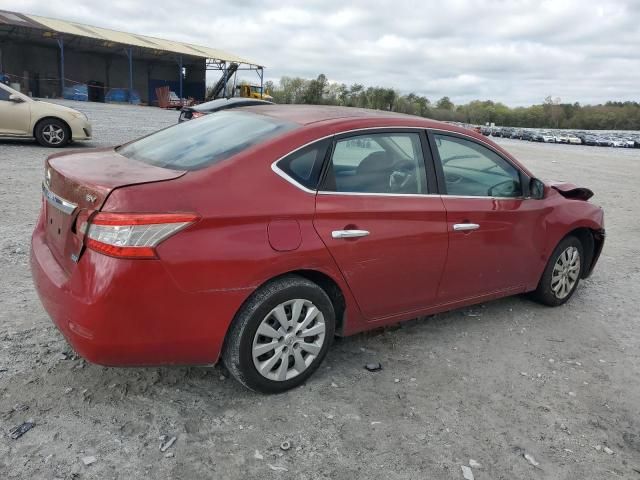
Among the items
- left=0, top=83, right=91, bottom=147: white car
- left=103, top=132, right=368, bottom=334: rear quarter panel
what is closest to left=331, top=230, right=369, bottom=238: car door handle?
left=103, top=132, right=368, bottom=334: rear quarter panel

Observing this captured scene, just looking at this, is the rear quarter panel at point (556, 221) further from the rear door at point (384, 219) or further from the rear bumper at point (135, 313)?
the rear bumper at point (135, 313)

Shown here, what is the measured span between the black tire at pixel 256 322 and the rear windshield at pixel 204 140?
2.51 feet

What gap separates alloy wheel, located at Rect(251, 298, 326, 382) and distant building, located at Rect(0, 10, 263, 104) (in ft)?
132

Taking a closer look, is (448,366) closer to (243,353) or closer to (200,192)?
(243,353)

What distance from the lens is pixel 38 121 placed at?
37.1 feet

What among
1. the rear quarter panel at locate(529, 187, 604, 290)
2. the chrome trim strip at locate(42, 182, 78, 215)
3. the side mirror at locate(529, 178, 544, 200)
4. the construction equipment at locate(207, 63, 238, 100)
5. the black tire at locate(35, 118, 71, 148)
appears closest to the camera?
the chrome trim strip at locate(42, 182, 78, 215)

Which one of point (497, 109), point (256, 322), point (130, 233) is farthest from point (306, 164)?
point (497, 109)

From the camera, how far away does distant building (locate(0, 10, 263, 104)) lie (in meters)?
39.9

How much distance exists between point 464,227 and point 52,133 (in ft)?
34.7

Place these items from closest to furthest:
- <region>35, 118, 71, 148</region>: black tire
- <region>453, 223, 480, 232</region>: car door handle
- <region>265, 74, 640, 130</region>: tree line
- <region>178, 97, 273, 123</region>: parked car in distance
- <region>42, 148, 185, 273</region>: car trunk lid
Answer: <region>42, 148, 185, 273</region>: car trunk lid, <region>453, 223, 480, 232</region>: car door handle, <region>35, 118, 71, 148</region>: black tire, <region>178, 97, 273, 123</region>: parked car in distance, <region>265, 74, 640, 130</region>: tree line

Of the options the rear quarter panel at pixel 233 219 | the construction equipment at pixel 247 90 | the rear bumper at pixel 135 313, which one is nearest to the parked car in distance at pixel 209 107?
the rear quarter panel at pixel 233 219

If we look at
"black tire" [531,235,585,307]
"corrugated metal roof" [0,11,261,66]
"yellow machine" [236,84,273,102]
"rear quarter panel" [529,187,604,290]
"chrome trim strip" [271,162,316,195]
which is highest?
"corrugated metal roof" [0,11,261,66]

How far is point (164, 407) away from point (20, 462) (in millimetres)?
718

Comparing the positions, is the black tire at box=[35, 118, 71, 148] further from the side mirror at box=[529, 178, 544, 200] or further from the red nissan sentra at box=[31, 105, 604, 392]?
the side mirror at box=[529, 178, 544, 200]
